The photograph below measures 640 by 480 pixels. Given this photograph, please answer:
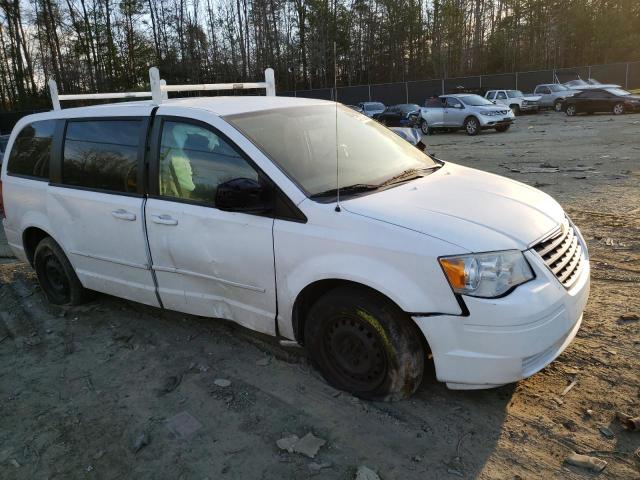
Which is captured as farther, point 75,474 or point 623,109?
point 623,109

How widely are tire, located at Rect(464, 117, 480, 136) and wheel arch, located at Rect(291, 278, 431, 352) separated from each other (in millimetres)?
18926

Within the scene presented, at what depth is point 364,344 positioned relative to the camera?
10.0 ft

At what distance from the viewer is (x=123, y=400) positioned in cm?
336

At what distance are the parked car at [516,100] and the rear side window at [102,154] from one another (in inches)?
1066

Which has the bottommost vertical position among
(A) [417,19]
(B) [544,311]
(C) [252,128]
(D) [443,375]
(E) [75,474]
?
(E) [75,474]

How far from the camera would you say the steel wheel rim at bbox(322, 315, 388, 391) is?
9.91 ft

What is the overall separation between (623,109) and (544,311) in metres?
25.3

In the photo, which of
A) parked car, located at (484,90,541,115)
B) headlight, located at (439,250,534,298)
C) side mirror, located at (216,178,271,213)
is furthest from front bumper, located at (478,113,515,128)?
headlight, located at (439,250,534,298)

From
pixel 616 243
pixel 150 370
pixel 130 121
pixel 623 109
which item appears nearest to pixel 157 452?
pixel 150 370

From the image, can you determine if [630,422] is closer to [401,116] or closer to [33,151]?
[33,151]

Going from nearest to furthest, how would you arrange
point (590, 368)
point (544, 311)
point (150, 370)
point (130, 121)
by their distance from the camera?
point (544, 311) < point (590, 368) < point (150, 370) < point (130, 121)

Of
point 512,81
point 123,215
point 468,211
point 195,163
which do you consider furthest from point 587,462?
point 512,81

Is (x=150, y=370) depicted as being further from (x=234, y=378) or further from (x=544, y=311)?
(x=544, y=311)

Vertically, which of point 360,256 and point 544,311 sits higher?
point 360,256
